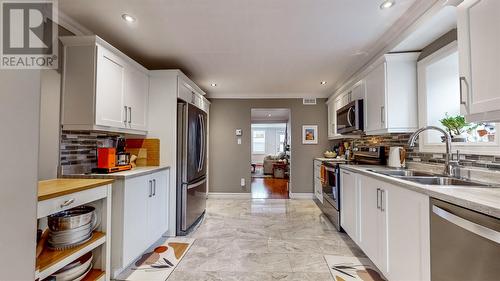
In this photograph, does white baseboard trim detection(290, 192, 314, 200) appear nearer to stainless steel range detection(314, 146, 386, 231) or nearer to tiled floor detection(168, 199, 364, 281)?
tiled floor detection(168, 199, 364, 281)

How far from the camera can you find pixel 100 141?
101 inches

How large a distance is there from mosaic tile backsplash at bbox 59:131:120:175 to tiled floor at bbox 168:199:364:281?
4.55 ft

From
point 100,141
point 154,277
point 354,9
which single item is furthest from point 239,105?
point 154,277

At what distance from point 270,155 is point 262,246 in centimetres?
738

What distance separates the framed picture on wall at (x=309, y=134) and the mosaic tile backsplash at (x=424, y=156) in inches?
47.5

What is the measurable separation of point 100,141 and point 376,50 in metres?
3.40

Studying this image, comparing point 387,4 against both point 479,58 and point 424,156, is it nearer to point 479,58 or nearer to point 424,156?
point 479,58

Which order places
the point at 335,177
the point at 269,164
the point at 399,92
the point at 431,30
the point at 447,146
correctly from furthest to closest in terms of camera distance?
the point at 269,164
the point at 335,177
the point at 399,92
the point at 431,30
the point at 447,146

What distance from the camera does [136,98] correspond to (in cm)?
263

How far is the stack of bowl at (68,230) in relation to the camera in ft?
5.11

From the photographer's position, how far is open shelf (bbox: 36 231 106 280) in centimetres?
133

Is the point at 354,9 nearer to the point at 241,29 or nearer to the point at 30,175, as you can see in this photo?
the point at 241,29

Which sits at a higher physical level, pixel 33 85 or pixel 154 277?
pixel 33 85

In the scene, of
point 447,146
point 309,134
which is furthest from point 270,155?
point 447,146
